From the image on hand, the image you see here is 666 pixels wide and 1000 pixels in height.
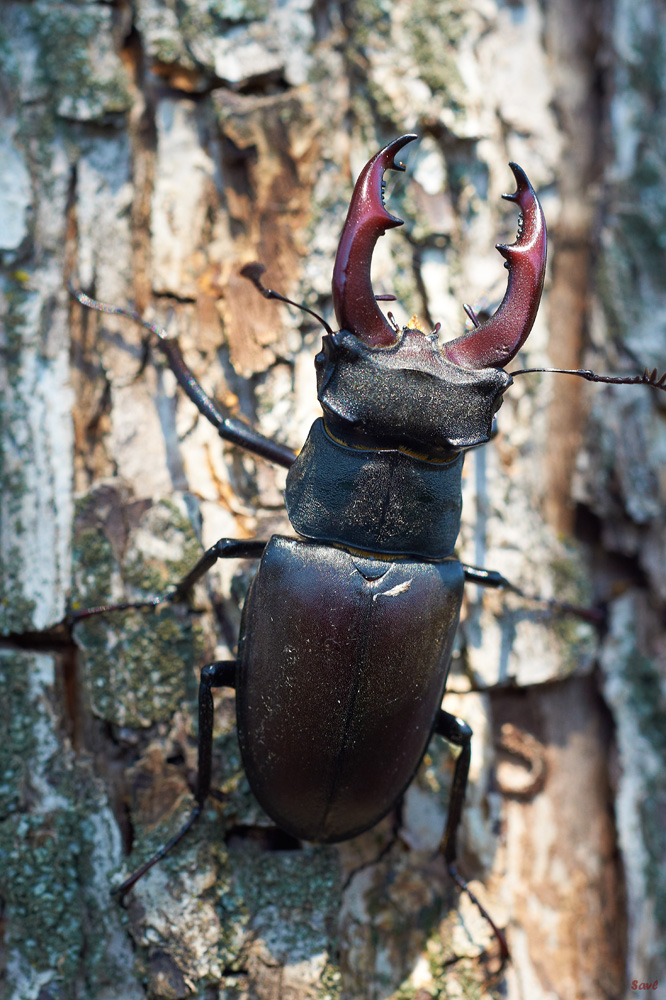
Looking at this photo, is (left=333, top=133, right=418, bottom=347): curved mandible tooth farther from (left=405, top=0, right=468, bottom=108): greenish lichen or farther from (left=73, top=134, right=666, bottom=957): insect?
(left=405, top=0, right=468, bottom=108): greenish lichen

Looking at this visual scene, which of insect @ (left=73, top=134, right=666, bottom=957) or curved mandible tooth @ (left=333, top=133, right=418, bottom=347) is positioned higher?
curved mandible tooth @ (left=333, top=133, right=418, bottom=347)

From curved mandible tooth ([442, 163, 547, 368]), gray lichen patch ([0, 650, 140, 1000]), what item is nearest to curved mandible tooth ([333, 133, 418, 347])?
curved mandible tooth ([442, 163, 547, 368])

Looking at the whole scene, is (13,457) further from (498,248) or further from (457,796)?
(457,796)

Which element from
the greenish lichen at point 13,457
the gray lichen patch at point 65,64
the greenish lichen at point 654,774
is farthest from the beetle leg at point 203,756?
the gray lichen patch at point 65,64

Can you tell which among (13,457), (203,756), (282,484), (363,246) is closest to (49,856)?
(203,756)

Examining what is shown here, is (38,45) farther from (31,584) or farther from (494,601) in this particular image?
(494,601)

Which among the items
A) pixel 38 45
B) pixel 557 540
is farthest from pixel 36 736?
pixel 38 45
